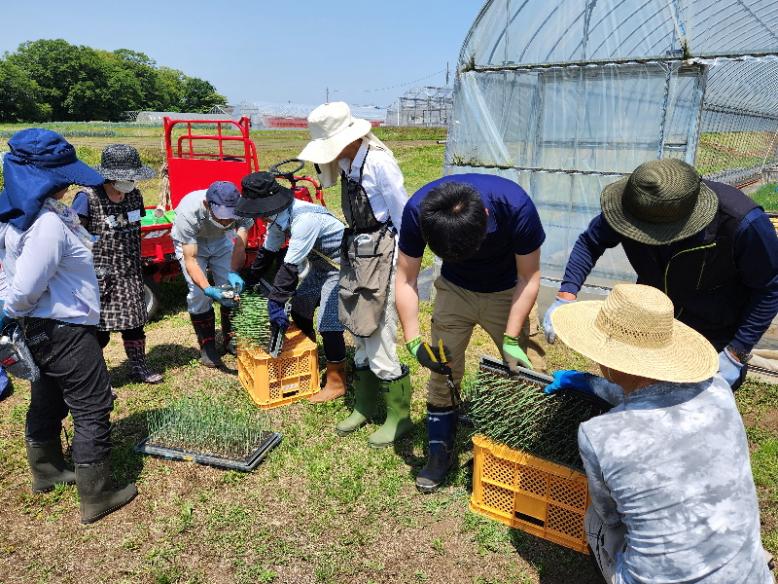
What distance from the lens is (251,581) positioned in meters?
2.53

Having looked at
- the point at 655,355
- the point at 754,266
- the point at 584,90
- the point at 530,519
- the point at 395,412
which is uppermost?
the point at 584,90

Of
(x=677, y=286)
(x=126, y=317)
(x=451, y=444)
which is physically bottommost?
(x=451, y=444)

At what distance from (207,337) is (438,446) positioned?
93.3 inches

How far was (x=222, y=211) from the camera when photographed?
13.4 ft

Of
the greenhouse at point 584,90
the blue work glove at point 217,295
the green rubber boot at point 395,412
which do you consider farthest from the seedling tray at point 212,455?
the greenhouse at point 584,90

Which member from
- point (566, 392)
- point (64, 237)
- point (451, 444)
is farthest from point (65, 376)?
point (566, 392)

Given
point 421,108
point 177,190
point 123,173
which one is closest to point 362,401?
point 123,173

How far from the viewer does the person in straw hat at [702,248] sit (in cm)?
222

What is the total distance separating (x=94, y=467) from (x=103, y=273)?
5.19 ft

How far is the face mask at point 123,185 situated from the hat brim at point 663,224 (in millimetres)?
3009

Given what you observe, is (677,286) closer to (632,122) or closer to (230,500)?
(230,500)

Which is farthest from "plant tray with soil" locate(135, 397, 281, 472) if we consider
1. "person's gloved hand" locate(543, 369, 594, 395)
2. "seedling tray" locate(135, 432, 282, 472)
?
"person's gloved hand" locate(543, 369, 594, 395)

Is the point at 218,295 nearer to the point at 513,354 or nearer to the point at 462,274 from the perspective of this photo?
the point at 462,274

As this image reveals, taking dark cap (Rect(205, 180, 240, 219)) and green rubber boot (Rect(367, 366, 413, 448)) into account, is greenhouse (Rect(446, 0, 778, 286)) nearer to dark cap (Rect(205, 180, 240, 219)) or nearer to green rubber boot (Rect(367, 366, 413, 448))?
dark cap (Rect(205, 180, 240, 219))
